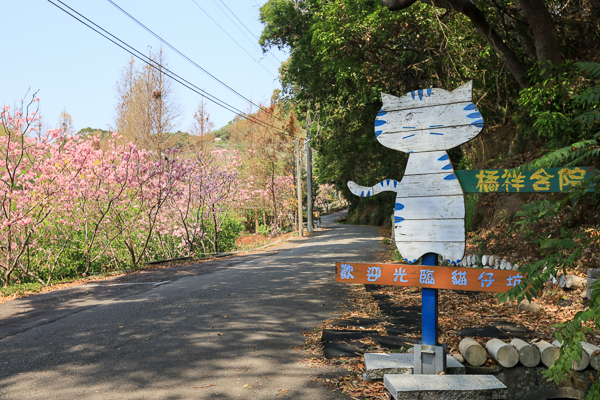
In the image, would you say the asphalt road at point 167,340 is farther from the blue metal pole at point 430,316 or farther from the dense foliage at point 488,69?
the dense foliage at point 488,69

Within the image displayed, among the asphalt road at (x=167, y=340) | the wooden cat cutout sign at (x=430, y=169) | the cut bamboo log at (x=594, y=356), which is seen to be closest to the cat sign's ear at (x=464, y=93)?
the wooden cat cutout sign at (x=430, y=169)

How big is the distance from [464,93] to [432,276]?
162 cm

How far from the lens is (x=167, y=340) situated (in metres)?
5.55

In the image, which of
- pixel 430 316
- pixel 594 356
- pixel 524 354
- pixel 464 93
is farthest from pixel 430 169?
pixel 594 356

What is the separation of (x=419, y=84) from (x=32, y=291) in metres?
11.3

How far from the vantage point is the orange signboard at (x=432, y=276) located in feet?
11.8

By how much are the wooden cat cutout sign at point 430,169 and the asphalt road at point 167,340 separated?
61.8 inches

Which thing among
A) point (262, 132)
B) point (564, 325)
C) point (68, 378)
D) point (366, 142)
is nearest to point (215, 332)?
point (68, 378)

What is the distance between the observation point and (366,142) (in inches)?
754

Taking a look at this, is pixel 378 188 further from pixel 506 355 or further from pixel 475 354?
Answer: pixel 506 355

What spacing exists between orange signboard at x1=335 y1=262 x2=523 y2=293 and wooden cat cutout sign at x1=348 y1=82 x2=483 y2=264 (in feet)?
0.45

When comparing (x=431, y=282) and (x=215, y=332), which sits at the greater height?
(x=431, y=282)

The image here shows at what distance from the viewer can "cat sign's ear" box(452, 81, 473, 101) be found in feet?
12.8

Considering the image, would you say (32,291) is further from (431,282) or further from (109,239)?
(431,282)
